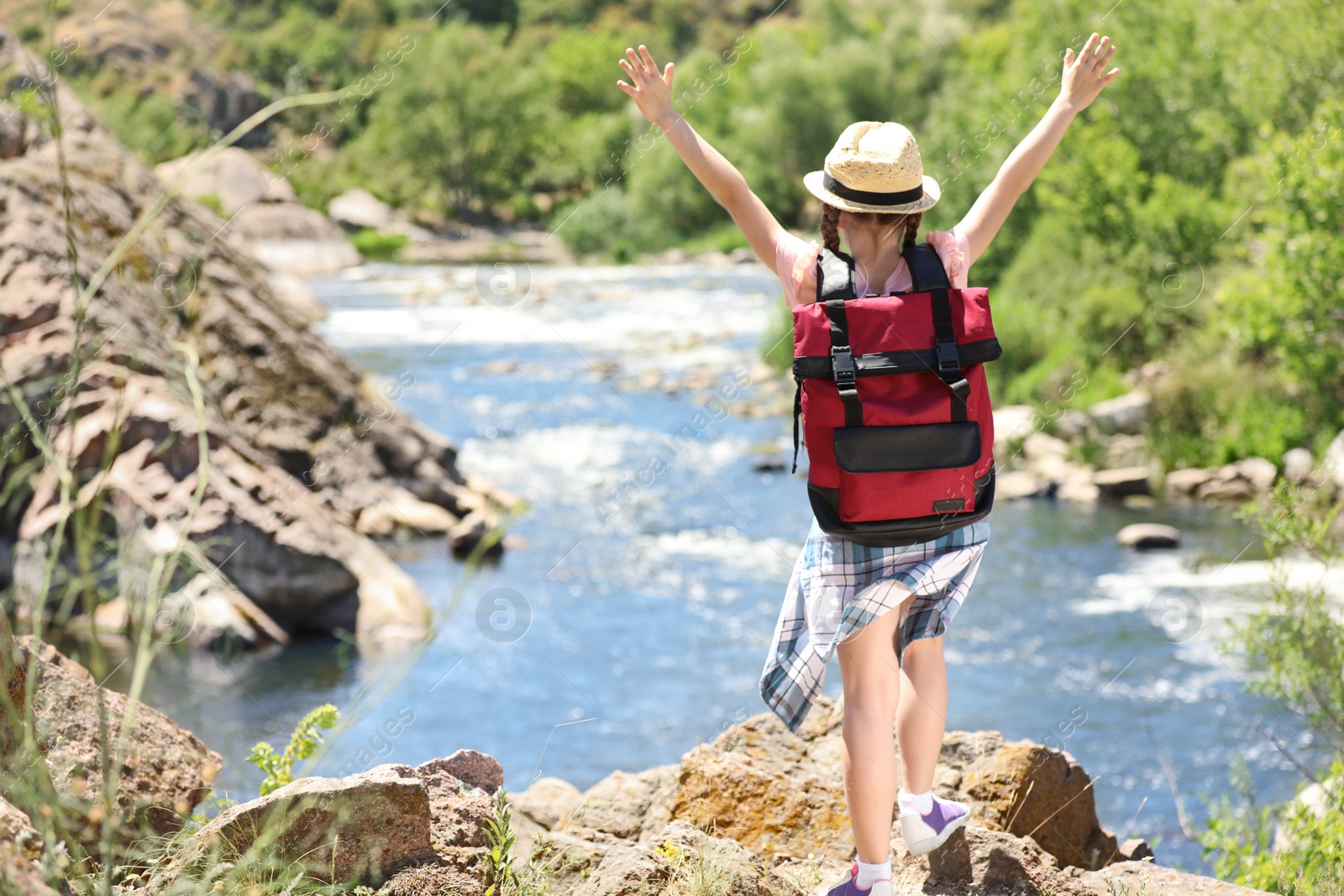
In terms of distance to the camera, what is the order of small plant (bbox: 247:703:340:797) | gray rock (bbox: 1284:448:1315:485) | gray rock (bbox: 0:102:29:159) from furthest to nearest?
1. gray rock (bbox: 1284:448:1315:485)
2. gray rock (bbox: 0:102:29:159)
3. small plant (bbox: 247:703:340:797)

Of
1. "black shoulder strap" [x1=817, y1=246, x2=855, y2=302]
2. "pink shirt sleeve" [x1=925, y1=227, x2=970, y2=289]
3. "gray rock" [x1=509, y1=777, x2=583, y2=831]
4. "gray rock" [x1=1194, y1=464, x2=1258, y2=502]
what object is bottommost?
"gray rock" [x1=509, y1=777, x2=583, y2=831]

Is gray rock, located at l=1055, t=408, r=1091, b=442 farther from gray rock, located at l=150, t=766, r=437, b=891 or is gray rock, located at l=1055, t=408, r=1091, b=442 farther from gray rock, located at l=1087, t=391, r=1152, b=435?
gray rock, located at l=150, t=766, r=437, b=891

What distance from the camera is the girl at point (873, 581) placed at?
9.71ft

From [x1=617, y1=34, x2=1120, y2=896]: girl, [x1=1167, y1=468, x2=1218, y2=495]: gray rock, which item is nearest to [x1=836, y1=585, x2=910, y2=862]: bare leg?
[x1=617, y1=34, x2=1120, y2=896]: girl

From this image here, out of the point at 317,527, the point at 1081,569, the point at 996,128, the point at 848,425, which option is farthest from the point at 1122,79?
the point at 848,425

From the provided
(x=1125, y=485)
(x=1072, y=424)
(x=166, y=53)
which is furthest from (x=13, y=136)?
(x=166, y=53)

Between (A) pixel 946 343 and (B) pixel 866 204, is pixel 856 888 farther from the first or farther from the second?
(B) pixel 866 204

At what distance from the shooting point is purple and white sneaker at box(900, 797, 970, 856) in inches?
126

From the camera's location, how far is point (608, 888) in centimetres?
299

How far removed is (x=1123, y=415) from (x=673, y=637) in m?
9.16

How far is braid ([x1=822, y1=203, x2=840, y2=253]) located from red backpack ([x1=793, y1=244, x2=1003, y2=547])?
0.72ft

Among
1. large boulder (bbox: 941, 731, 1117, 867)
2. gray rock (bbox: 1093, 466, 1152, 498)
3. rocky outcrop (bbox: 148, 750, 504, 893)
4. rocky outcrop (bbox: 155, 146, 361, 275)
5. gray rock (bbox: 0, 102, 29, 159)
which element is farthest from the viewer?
rocky outcrop (bbox: 155, 146, 361, 275)

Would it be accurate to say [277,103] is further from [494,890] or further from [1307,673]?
[1307,673]

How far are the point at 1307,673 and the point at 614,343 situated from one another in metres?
20.1
